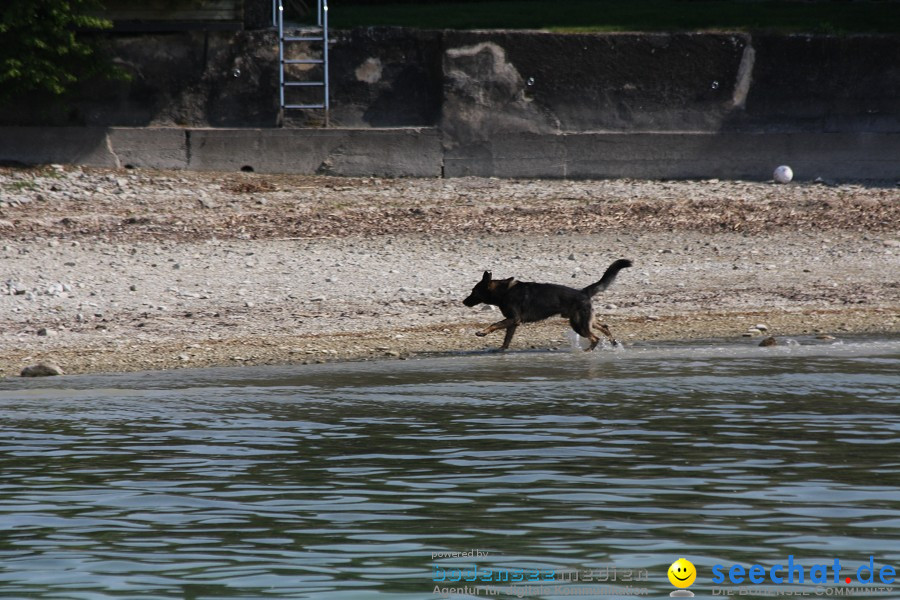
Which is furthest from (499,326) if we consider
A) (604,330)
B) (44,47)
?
(44,47)

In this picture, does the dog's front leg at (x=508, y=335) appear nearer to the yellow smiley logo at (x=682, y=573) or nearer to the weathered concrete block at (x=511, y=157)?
the yellow smiley logo at (x=682, y=573)

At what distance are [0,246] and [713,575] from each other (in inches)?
404

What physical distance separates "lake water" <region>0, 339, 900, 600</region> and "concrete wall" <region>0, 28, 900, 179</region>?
7.51 metres

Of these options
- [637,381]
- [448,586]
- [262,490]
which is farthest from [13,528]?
[637,381]

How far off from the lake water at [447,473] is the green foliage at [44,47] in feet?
29.0

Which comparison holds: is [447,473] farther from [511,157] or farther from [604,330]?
[511,157]

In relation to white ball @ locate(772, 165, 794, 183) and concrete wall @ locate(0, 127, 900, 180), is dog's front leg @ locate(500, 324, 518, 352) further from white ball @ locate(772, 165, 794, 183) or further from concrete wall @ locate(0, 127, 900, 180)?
white ball @ locate(772, 165, 794, 183)

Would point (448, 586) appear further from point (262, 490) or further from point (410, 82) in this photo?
point (410, 82)

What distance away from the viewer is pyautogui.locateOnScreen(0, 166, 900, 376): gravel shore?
12.0 metres

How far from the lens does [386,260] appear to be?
1439 centimetres

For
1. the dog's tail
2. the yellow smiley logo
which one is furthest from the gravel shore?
the yellow smiley logo

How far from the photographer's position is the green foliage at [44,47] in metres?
18.2

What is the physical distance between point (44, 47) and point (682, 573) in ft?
47.4

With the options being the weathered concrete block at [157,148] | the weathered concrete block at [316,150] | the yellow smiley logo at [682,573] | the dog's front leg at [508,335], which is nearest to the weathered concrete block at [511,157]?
the weathered concrete block at [316,150]
